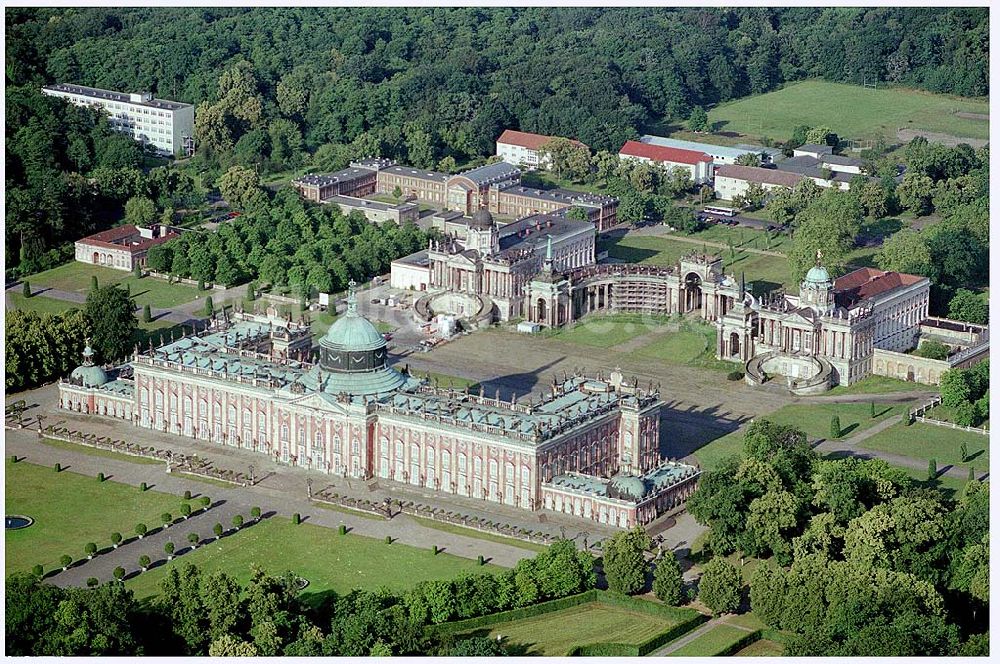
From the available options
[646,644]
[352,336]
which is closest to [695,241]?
[352,336]

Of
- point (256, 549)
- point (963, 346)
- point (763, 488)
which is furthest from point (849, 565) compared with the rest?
point (963, 346)

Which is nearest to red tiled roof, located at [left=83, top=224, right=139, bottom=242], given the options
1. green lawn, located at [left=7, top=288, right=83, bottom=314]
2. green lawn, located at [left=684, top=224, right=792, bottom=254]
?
green lawn, located at [left=7, top=288, right=83, bottom=314]

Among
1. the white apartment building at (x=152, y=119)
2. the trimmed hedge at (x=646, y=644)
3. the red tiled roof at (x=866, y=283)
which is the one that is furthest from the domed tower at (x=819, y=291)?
the white apartment building at (x=152, y=119)

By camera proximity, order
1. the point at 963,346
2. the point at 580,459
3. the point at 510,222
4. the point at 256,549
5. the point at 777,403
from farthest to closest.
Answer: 1. the point at 510,222
2. the point at 963,346
3. the point at 777,403
4. the point at 580,459
5. the point at 256,549

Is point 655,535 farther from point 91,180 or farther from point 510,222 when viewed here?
point 91,180

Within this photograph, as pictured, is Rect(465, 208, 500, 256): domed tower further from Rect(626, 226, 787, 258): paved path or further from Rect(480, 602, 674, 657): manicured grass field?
Rect(480, 602, 674, 657): manicured grass field

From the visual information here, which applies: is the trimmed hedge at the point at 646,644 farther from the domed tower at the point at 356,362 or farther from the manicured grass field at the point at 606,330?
the manicured grass field at the point at 606,330

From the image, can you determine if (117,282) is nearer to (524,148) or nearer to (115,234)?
(115,234)
